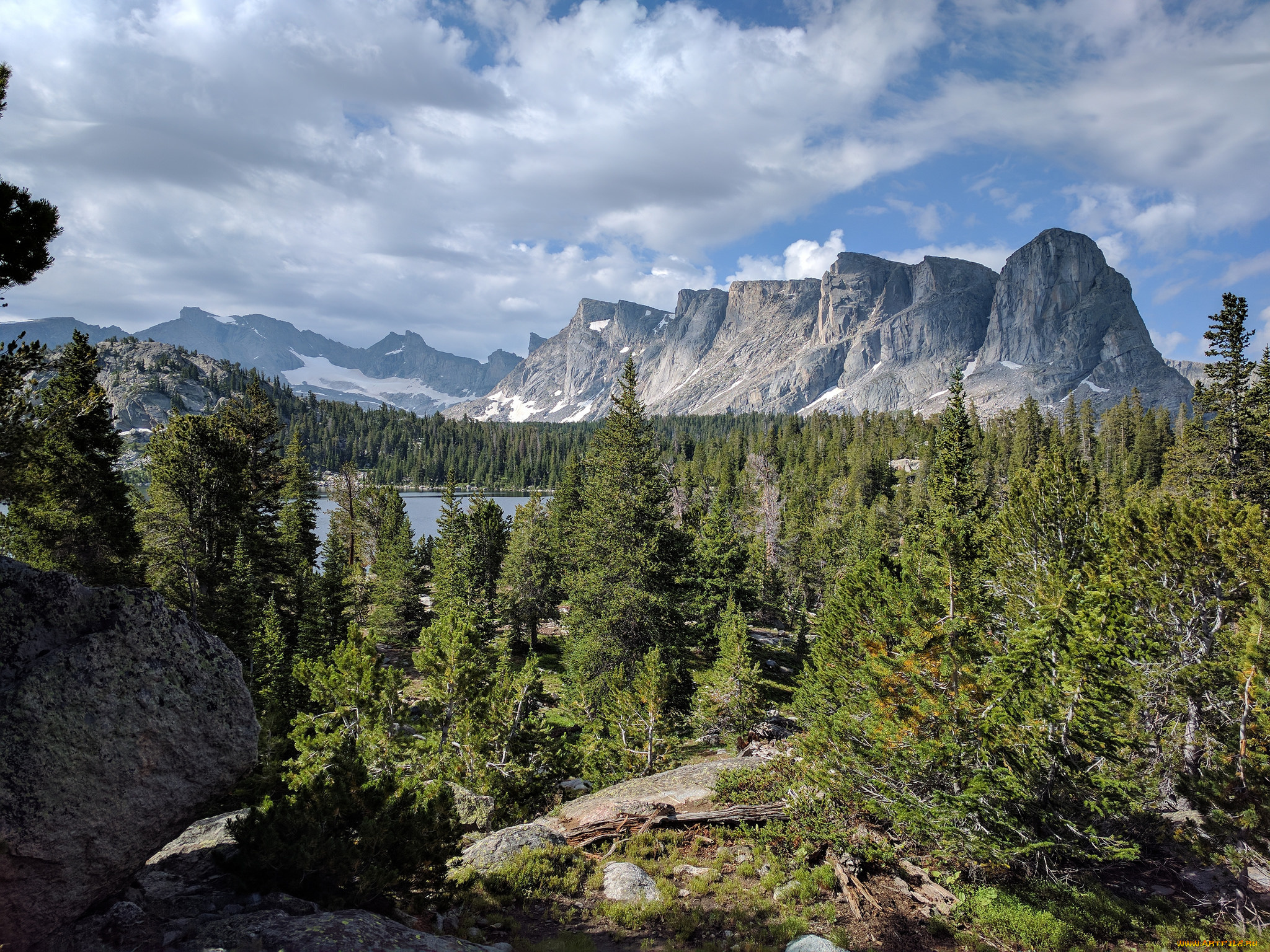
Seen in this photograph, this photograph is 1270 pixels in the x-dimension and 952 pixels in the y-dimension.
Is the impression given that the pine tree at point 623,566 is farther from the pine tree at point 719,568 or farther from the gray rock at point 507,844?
the pine tree at point 719,568

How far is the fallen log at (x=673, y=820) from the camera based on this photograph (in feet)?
48.1

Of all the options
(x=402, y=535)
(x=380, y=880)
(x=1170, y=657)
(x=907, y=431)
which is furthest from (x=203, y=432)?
(x=907, y=431)

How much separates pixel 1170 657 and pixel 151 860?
74.7 ft

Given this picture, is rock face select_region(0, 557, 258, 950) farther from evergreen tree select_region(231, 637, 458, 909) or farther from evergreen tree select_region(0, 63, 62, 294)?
evergreen tree select_region(0, 63, 62, 294)

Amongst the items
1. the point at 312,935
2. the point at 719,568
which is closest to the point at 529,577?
the point at 719,568

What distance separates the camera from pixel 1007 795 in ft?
37.0

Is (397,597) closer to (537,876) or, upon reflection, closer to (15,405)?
(537,876)

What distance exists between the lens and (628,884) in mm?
12266

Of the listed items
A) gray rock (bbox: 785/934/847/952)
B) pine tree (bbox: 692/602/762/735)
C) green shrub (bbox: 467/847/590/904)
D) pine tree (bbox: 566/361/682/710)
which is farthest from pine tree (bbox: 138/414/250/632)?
gray rock (bbox: 785/934/847/952)

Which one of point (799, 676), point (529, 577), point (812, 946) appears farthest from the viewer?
point (529, 577)

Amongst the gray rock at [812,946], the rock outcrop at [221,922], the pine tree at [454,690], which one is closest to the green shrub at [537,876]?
the rock outcrop at [221,922]

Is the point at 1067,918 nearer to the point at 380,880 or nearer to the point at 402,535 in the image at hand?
the point at 380,880

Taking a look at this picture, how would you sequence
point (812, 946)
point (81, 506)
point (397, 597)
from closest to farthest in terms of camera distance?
point (812, 946) < point (81, 506) < point (397, 597)

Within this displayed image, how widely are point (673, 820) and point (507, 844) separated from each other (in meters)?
4.00
